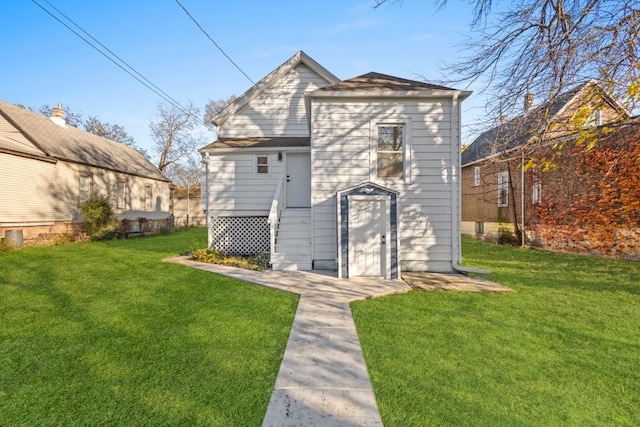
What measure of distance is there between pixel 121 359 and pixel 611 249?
13.9 metres

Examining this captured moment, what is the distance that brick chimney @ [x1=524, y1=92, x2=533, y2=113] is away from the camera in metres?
5.49

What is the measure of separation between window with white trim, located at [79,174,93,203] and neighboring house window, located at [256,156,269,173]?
447 inches

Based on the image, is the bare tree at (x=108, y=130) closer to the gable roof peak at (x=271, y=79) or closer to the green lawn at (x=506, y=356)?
the gable roof peak at (x=271, y=79)

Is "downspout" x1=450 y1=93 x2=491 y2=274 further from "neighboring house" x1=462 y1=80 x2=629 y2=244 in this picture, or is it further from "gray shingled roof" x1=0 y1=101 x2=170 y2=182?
"gray shingled roof" x1=0 y1=101 x2=170 y2=182

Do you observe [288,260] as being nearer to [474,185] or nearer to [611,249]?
[611,249]

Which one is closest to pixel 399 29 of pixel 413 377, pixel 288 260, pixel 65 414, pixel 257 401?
pixel 288 260

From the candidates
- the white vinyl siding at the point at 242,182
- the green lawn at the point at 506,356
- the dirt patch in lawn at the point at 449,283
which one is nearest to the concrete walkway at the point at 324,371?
the green lawn at the point at 506,356

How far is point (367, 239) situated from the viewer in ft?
23.2

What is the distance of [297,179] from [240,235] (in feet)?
9.31

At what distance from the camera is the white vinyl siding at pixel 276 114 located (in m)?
11.7

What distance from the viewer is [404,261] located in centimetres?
778

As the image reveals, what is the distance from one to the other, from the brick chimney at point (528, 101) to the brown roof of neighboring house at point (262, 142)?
6.26 metres

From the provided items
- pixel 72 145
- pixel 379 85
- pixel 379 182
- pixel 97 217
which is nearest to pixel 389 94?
pixel 379 85

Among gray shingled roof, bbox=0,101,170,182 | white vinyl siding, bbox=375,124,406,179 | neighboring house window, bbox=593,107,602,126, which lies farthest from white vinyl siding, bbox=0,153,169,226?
neighboring house window, bbox=593,107,602,126
